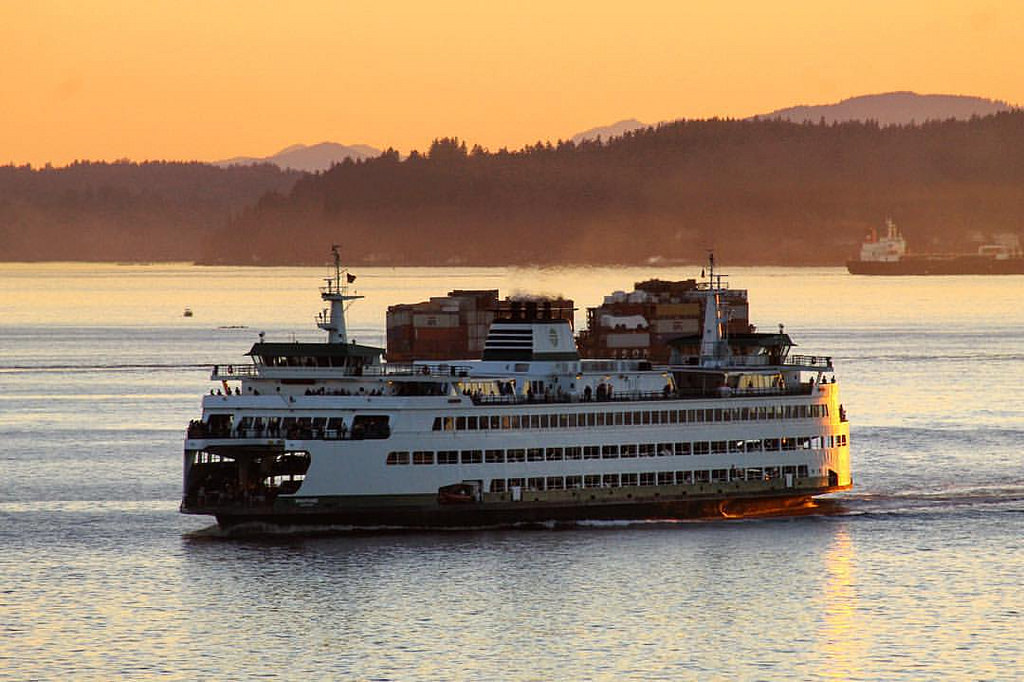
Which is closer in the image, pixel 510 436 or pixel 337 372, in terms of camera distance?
pixel 337 372

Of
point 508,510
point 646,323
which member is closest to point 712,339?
point 508,510

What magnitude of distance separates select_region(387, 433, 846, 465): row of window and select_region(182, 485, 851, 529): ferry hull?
129cm

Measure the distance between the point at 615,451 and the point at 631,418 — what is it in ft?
4.35

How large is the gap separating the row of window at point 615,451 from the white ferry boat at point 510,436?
48 mm

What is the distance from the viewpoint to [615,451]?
6794 cm

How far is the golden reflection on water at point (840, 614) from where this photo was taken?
48.9m

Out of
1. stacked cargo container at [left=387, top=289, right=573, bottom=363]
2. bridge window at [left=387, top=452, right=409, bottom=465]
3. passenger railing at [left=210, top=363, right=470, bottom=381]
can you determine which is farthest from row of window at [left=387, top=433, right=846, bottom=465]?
stacked cargo container at [left=387, top=289, right=573, bottom=363]

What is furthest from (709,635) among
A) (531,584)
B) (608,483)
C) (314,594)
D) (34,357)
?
(34,357)

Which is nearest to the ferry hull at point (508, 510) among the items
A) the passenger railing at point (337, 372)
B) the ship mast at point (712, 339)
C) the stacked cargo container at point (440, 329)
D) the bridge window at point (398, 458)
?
the bridge window at point (398, 458)

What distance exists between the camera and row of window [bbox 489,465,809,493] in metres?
66.2

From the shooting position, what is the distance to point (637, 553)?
63.0m

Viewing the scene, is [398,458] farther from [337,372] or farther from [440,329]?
[440,329]

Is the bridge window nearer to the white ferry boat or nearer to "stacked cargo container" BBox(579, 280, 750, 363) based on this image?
the white ferry boat

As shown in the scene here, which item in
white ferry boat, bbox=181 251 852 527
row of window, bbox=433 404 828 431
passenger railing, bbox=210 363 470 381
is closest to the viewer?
white ferry boat, bbox=181 251 852 527
